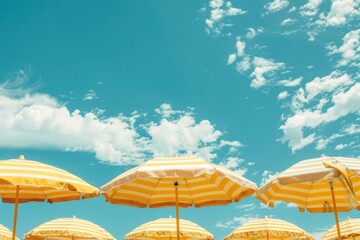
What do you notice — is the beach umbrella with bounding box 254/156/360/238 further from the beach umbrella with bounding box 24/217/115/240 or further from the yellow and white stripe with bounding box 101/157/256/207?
the beach umbrella with bounding box 24/217/115/240

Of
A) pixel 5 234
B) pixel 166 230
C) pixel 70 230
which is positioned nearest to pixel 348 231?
pixel 166 230

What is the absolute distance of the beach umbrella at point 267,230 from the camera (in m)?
11.8

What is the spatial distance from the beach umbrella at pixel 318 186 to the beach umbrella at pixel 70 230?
500 cm

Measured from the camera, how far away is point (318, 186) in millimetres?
9398

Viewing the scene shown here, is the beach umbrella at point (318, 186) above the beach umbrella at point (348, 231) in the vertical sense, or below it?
above

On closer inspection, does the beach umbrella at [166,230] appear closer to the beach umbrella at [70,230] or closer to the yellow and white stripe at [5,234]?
the beach umbrella at [70,230]

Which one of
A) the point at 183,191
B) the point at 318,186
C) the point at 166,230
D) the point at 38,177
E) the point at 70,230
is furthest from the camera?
the point at 166,230

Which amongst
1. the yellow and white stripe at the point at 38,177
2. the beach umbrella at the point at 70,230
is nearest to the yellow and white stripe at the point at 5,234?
the beach umbrella at the point at 70,230

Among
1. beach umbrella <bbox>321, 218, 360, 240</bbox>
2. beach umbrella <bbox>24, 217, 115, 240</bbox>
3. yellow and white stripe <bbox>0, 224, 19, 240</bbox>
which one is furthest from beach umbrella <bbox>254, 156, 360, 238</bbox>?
yellow and white stripe <bbox>0, 224, 19, 240</bbox>

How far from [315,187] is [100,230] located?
236 inches

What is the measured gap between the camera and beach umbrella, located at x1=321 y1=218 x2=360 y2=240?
1212cm

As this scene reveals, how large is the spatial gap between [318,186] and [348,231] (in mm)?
3689

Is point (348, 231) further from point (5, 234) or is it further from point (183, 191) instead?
point (5, 234)

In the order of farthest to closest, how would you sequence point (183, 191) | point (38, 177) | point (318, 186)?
point (318, 186), point (183, 191), point (38, 177)
